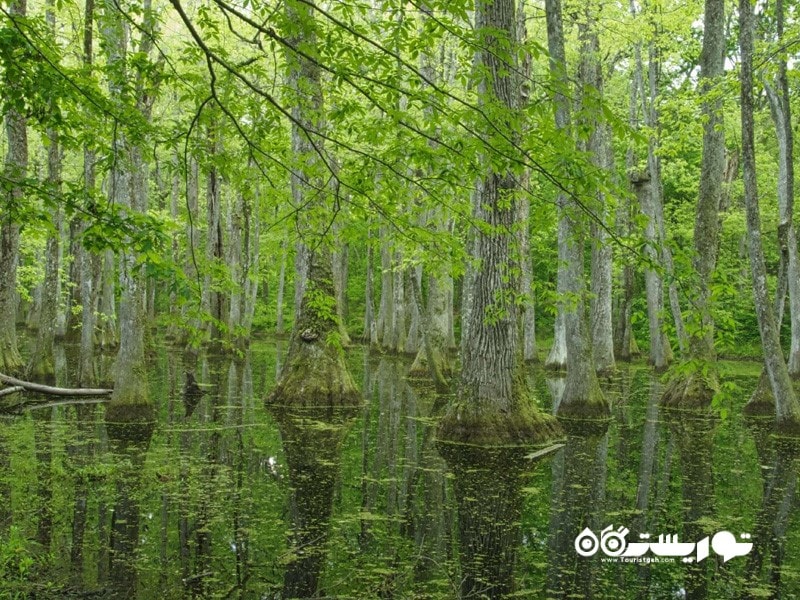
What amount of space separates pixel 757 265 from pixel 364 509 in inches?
342

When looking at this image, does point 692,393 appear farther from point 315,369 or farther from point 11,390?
point 11,390

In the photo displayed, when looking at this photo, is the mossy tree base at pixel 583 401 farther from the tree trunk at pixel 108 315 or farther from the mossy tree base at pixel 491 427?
the tree trunk at pixel 108 315

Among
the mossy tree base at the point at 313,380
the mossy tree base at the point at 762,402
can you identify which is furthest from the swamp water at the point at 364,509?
the mossy tree base at the point at 762,402

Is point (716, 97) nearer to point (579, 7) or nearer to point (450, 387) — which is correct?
point (579, 7)

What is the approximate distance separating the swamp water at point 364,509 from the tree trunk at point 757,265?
0.73 m

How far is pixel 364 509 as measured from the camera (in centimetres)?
715

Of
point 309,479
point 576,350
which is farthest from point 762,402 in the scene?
point 309,479

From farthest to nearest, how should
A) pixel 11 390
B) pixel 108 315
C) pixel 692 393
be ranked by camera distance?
pixel 108 315 → pixel 692 393 → pixel 11 390

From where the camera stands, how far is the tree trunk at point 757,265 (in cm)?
1188

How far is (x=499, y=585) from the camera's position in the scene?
17.5ft

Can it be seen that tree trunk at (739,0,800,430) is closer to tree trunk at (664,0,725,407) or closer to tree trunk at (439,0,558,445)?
tree trunk at (664,0,725,407)

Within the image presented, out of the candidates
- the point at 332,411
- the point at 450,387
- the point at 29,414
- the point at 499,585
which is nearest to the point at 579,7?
the point at 450,387

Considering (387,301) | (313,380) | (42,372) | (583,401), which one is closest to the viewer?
(583,401)

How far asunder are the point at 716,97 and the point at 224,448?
9.97m
